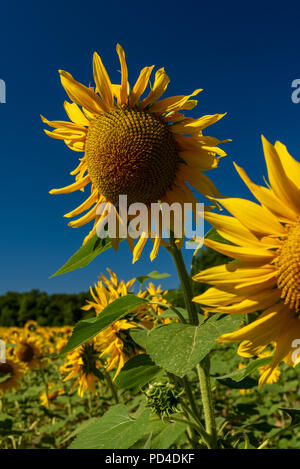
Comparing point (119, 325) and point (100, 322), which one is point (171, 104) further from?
point (119, 325)

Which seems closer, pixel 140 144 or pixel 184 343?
pixel 184 343

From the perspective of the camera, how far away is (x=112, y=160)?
155 centimetres

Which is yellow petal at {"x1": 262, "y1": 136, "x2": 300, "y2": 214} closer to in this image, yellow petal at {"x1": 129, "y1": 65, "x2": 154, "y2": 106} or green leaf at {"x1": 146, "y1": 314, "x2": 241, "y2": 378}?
green leaf at {"x1": 146, "y1": 314, "x2": 241, "y2": 378}

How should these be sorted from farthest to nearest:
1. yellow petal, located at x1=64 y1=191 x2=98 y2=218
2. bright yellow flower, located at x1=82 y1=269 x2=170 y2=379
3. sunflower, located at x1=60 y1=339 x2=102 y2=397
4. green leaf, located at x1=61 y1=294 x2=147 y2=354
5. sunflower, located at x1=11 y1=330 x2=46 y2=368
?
sunflower, located at x1=11 y1=330 x2=46 y2=368, sunflower, located at x1=60 y1=339 x2=102 y2=397, bright yellow flower, located at x1=82 y1=269 x2=170 y2=379, yellow petal, located at x1=64 y1=191 x2=98 y2=218, green leaf, located at x1=61 y1=294 x2=147 y2=354

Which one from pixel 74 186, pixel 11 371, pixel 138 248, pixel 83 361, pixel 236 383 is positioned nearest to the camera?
pixel 138 248

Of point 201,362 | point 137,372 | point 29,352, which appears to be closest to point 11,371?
point 29,352

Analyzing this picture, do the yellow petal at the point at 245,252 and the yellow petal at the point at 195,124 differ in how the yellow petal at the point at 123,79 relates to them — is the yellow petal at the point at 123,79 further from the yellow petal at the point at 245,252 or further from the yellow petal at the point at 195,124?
the yellow petal at the point at 245,252

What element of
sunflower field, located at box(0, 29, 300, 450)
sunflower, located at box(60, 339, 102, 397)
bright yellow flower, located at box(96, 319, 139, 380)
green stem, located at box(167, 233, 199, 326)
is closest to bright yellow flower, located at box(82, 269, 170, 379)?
bright yellow flower, located at box(96, 319, 139, 380)

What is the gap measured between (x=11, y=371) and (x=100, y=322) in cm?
495

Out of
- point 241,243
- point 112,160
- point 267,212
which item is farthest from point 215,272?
point 112,160

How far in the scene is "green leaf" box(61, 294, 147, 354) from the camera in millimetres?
1349

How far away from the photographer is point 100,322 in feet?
4.56

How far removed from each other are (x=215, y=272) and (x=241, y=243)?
12cm

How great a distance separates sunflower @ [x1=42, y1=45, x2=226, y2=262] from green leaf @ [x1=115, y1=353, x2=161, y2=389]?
0.44m
